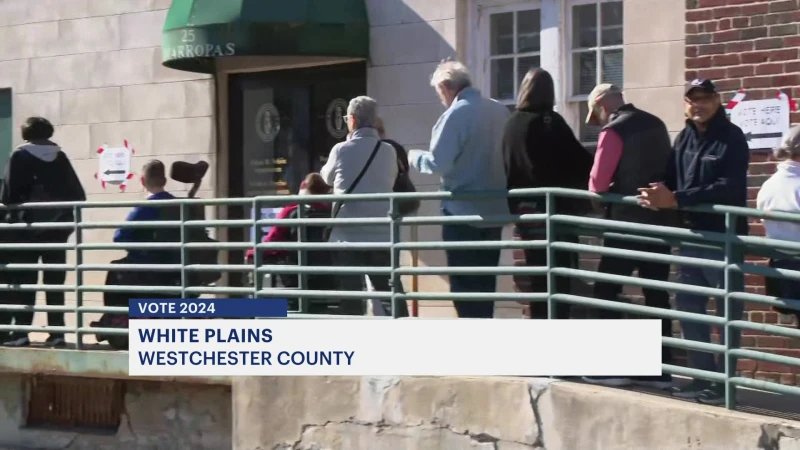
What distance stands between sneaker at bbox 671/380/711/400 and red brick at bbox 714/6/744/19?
124 inches

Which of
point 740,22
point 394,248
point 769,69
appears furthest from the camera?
point 740,22

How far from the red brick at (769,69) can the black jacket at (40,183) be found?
4935 millimetres

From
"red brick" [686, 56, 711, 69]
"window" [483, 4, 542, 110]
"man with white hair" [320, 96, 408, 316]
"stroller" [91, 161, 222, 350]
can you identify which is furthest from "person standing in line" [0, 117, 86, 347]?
"red brick" [686, 56, 711, 69]

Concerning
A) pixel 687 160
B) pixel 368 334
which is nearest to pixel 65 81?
pixel 368 334

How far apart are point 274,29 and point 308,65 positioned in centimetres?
104

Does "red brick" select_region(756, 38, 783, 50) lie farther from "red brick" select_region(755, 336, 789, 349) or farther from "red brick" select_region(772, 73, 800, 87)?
"red brick" select_region(755, 336, 789, 349)

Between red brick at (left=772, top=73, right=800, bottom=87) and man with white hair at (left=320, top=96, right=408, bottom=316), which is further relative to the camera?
red brick at (left=772, top=73, right=800, bottom=87)

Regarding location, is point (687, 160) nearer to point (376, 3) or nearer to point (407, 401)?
point (407, 401)

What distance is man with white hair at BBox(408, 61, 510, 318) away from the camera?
7742 mm

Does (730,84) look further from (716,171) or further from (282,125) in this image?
(282,125)

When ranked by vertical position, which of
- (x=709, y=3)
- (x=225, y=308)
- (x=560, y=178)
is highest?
(x=709, y=3)

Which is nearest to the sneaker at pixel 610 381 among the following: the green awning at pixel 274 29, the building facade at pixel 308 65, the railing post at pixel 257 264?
the building facade at pixel 308 65

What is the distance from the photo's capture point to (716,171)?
21.4 feet

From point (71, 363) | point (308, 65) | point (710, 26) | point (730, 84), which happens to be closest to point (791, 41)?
point (730, 84)
